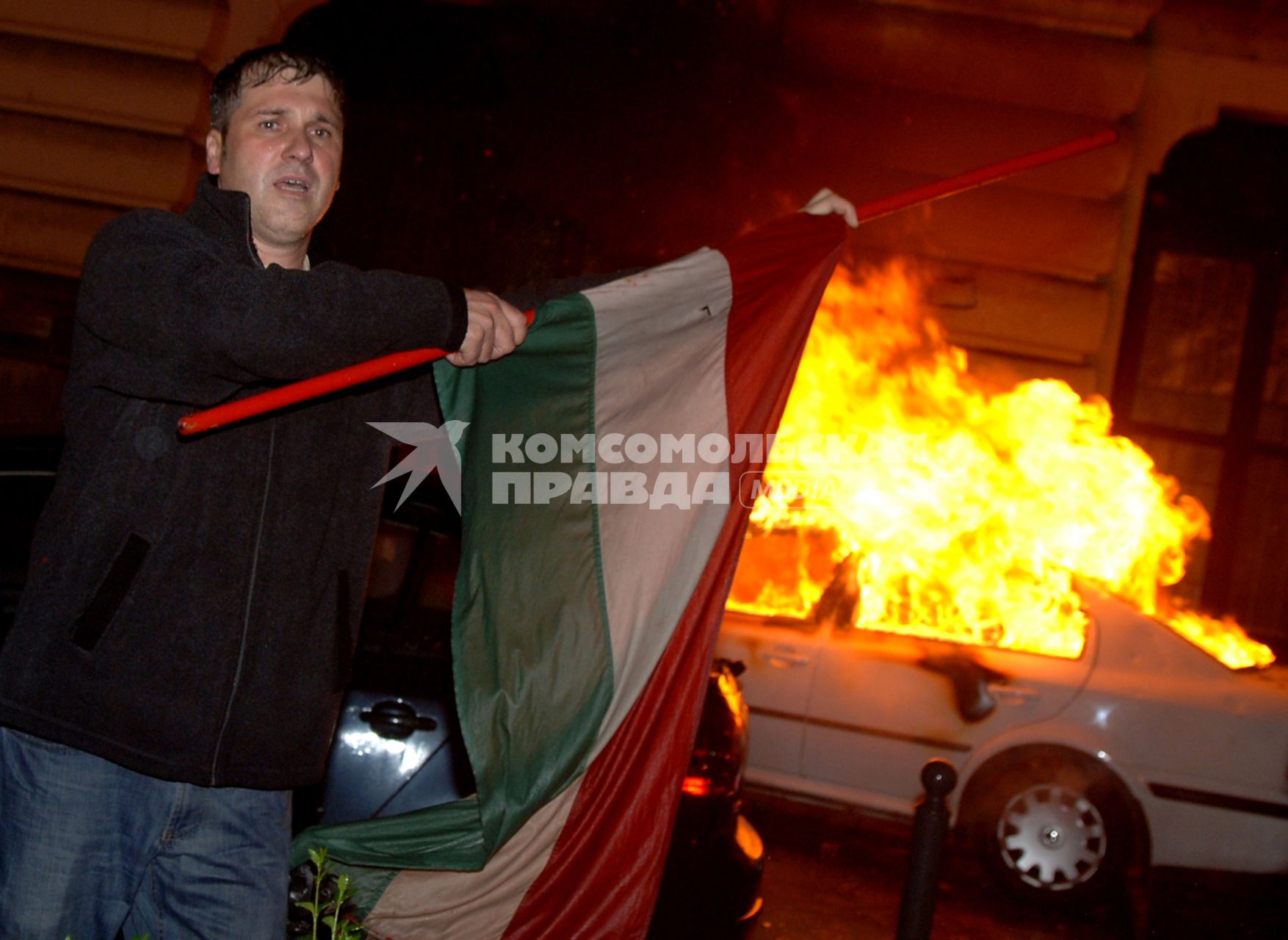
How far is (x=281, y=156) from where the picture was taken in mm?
2334

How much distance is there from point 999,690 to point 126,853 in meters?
4.80

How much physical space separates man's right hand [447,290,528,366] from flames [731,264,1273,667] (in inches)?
115

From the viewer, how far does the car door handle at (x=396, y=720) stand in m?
3.80

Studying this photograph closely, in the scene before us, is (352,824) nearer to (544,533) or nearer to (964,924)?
(544,533)

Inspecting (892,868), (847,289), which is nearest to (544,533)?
(892,868)

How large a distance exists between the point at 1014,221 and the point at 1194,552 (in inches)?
139

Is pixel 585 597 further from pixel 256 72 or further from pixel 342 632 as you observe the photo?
pixel 256 72

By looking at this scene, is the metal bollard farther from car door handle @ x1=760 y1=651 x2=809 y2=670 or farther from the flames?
car door handle @ x1=760 y1=651 x2=809 y2=670

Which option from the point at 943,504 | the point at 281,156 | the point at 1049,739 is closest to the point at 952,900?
the point at 1049,739

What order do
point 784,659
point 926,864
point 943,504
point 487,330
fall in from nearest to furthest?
point 487,330 < point 926,864 < point 784,659 < point 943,504

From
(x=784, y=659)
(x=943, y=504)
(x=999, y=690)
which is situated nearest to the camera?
(x=999, y=690)

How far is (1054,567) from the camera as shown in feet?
20.7

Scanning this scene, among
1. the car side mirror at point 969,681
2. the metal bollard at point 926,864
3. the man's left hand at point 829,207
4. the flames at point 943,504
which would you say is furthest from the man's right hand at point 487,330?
the car side mirror at point 969,681

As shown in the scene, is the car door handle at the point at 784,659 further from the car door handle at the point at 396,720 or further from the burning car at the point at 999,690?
the car door handle at the point at 396,720
